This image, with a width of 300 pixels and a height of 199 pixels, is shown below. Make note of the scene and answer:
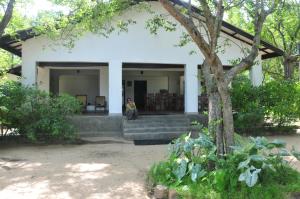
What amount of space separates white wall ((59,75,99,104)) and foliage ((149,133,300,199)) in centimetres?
1457

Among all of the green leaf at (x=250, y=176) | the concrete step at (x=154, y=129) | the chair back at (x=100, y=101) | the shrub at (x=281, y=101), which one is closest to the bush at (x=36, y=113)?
the concrete step at (x=154, y=129)

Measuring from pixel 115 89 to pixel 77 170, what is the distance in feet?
23.1

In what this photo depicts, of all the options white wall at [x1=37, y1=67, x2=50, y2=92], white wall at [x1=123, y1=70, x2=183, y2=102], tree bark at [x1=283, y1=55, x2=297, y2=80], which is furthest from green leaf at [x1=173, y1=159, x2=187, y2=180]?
tree bark at [x1=283, y1=55, x2=297, y2=80]

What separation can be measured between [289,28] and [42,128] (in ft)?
59.3

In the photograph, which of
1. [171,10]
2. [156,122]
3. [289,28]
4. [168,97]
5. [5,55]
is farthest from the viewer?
[5,55]

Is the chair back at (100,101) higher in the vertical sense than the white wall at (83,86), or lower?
lower

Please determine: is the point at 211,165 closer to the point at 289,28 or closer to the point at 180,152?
the point at 180,152

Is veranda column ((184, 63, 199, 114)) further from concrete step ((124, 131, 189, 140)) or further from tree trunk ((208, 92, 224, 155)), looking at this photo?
tree trunk ((208, 92, 224, 155))

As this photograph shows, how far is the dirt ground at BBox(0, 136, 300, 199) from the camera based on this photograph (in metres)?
6.45

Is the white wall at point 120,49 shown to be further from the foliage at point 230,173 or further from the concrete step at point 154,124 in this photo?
the foliage at point 230,173

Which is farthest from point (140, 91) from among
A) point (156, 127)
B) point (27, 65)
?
point (27, 65)

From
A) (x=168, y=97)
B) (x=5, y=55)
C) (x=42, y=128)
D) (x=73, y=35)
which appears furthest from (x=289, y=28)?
(x=5, y=55)

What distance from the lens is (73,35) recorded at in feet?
44.4

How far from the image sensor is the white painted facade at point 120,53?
1466 centimetres
